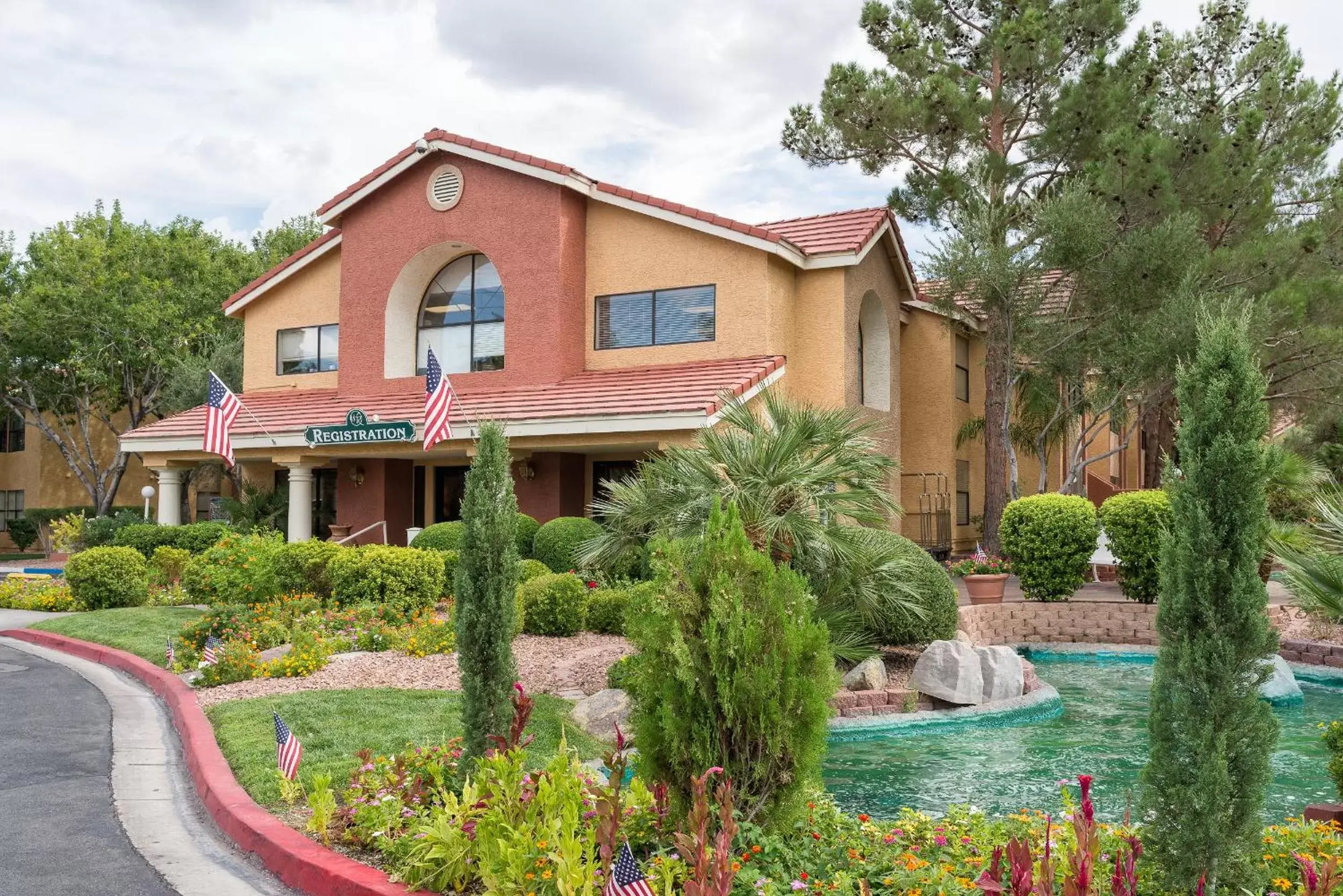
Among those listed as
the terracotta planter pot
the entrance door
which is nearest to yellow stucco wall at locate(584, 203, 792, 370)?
the entrance door

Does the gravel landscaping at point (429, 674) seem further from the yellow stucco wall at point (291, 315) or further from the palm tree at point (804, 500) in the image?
the yellow stucco wall at point (291, 315)

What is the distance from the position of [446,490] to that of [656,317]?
703 cm

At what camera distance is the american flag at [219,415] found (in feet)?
59.9

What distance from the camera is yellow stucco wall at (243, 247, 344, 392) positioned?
25.5m

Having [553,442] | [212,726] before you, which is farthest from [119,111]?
[212,726]

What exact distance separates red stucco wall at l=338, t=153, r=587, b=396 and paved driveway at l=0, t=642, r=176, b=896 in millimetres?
11489

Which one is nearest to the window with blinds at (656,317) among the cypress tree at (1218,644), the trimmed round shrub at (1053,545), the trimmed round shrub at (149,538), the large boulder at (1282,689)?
the trimmed round shrub at (1053,545)

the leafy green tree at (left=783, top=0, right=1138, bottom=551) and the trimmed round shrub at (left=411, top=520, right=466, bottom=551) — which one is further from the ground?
the leafy green tree at (left=783, top=0, right=1138, bottom=551)

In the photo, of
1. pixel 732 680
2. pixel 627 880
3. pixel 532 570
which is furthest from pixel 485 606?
pixel 532 570

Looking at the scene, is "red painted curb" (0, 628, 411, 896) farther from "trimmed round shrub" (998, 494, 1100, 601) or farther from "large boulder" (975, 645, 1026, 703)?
"trimmed round shrub" (998, 494, 1100, 601)

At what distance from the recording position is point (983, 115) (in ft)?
81.3

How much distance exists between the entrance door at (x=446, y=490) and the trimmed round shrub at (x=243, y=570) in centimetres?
878

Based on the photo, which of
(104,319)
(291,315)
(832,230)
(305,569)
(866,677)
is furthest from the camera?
(104,319)

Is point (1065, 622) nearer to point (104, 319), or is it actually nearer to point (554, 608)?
point (554, 608)
